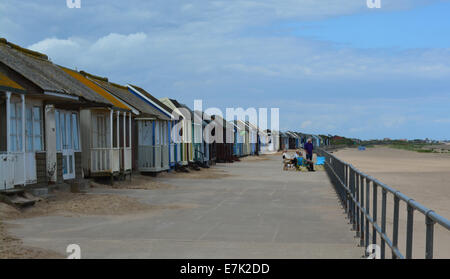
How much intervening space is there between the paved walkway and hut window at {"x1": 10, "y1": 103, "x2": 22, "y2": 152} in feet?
11.4

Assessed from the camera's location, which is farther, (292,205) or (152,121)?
(152,121)

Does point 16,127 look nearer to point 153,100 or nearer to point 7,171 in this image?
point 7,171

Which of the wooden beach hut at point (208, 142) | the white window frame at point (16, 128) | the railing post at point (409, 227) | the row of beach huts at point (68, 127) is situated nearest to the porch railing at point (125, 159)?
the row of beach huts at point (68, 127)

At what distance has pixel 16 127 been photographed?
Result: 1489 centimetres

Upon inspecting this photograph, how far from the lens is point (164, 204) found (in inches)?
591

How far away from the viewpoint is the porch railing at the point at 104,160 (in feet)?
66.7

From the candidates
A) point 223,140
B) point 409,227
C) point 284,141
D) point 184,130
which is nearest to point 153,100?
point 184,130

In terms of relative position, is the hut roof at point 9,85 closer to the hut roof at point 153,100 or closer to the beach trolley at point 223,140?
the hut roof at point 153,100

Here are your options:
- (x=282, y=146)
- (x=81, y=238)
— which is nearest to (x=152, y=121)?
(x=81, y=238)

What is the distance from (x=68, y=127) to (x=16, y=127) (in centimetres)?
386

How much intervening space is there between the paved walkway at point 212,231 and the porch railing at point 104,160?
4926mm
